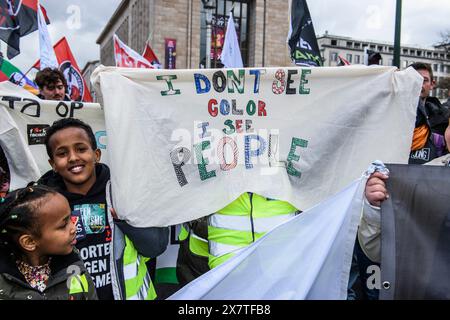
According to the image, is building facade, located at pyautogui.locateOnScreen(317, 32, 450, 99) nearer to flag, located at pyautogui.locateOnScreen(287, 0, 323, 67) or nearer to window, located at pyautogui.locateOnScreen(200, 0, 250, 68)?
window, located at pyautogui.locateOnScreen(200, 0, 250, 68)

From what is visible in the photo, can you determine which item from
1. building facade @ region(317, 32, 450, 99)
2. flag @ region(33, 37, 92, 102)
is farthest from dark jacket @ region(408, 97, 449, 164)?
building facade @ region(317, 32, 450, 99)

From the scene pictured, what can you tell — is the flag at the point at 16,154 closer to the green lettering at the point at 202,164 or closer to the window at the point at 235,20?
the green lettering at the point at 202,164

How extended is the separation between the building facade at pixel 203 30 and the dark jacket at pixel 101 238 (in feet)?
103

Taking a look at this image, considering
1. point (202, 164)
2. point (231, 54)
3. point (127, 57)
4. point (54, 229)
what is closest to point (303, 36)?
point (231, 54)

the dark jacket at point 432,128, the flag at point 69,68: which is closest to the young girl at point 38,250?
the dark jacket at point 432,128

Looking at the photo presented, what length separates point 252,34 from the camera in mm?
38719

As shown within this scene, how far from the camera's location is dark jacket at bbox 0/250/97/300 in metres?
1.75

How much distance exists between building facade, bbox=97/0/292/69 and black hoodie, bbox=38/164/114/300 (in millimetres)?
31351

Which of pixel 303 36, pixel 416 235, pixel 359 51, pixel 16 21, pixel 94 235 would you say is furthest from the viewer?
pixel 359 51

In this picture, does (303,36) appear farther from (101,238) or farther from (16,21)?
(101,238)

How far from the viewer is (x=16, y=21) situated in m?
5.20

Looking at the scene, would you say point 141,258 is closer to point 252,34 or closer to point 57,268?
point 57,268

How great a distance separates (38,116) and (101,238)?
1.13 metres

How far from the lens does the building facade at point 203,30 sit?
35688mm
